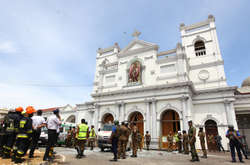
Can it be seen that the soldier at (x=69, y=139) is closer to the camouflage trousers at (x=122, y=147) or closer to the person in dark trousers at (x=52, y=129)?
the camouflage trousers at (x=122, y=147)

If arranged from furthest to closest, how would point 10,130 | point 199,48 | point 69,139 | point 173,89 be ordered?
point 199,48
point 173,89
point 69,139
point 10,130

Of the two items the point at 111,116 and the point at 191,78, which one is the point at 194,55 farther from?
the point at 111,116

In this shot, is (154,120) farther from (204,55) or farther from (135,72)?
(204,55)

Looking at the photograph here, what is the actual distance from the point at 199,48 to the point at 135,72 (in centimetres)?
925

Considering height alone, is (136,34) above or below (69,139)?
above

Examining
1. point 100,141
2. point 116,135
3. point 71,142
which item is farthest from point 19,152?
point 71,142

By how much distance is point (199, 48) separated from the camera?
20969 millimetres

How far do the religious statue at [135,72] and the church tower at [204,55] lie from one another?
6502 millimetres

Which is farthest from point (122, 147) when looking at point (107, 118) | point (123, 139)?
point (107, 118)

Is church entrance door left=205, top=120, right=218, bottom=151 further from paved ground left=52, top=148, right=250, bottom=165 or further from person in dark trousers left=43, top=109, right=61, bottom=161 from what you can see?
person in dark trousers left=43, top=109, right=61, bottom=161

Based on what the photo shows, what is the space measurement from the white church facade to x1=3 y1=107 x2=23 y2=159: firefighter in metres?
12.3

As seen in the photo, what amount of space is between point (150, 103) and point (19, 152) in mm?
14097

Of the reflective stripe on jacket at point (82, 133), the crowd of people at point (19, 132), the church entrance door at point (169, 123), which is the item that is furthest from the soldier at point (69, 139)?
the church entrance door at point (169, 123)

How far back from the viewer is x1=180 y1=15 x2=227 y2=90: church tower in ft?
61.3
